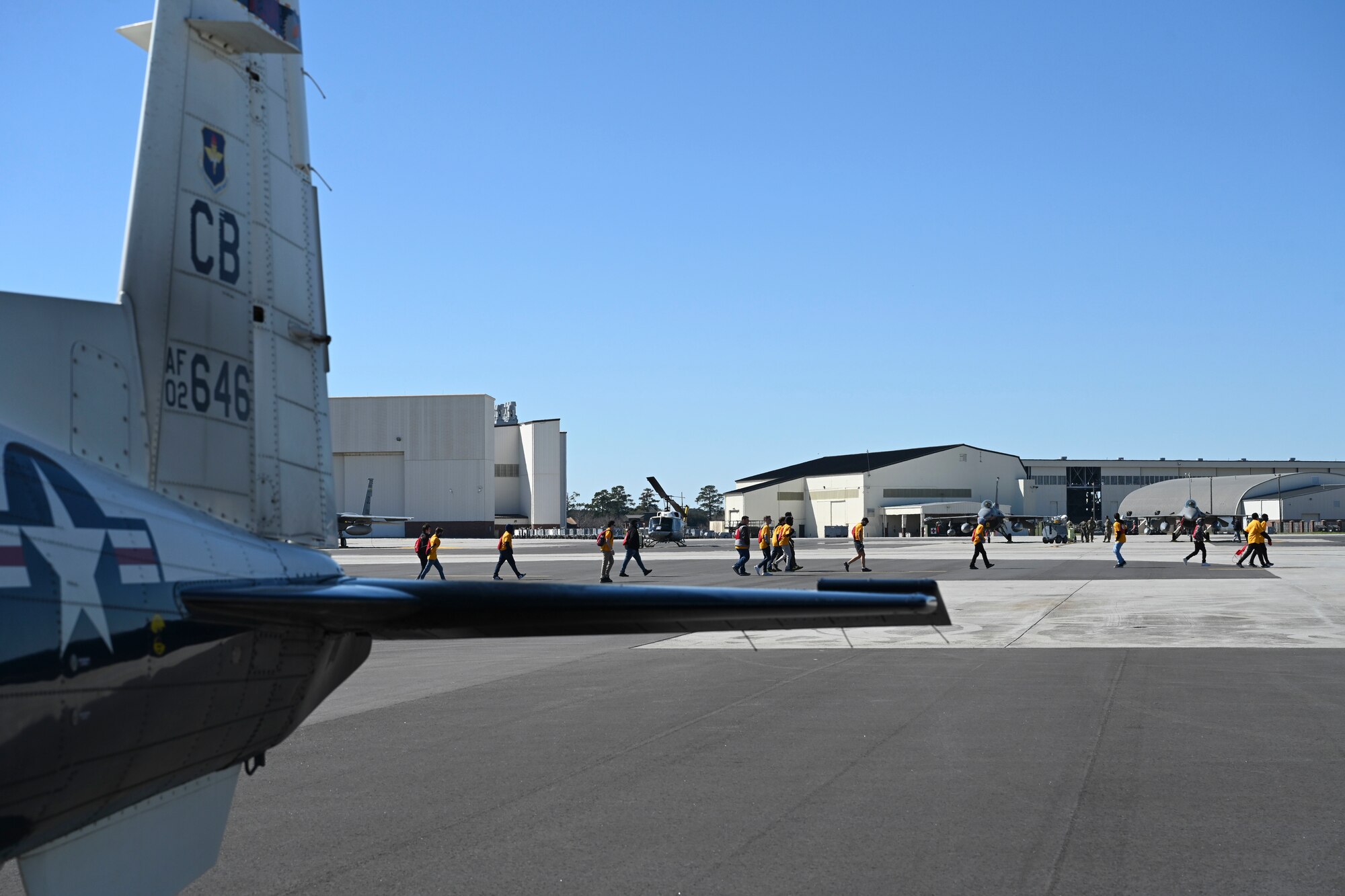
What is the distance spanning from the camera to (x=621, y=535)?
79750 mm

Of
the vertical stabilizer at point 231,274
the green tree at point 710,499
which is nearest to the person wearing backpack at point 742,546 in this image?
the vertical stabilizer at point 231,274

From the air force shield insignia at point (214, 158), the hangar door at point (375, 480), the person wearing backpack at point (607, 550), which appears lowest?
the person wearing backpack at point (607, 550)

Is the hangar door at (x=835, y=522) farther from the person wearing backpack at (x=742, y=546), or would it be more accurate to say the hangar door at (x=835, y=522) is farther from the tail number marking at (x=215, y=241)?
the tail number marking at (x=215, y=241)

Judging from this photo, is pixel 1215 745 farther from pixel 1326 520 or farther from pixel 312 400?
pixel 1326 520

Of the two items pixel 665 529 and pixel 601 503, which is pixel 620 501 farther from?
pixel 665 529

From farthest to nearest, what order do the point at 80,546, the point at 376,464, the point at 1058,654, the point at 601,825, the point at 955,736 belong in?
the point at 376,464, the point at 1058,654, the point at 955,736, the point at 601,825, the point at 80,546

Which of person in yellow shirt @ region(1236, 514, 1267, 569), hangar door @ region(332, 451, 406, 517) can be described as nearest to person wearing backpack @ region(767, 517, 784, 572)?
person in yellow shirt @ region(1236, 514, 1267, 569)

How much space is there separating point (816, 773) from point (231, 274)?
14.0 feet

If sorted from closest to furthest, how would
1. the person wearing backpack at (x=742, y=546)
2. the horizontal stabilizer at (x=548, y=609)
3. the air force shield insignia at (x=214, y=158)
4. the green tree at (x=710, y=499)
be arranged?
the horizontal stabilizer at (x=548, y=609) < the air force shield insignia at (x=214, y=158) < the person wearing backpack at (x=742, y=546) < the green tree at (x=710, y=499)

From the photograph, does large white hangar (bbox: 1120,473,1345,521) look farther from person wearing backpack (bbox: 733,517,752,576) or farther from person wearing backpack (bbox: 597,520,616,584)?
person wearing backpack (bbox: 597,520,616,584)

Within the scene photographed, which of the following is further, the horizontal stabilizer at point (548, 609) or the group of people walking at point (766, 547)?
Answer: the group of people walking at point (766, 547)

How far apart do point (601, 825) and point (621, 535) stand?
74.5m

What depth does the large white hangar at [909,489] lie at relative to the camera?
322 feet

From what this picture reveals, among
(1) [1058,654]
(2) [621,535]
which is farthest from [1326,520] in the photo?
(1) [1058,654]
